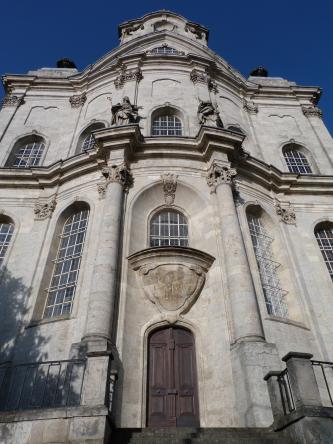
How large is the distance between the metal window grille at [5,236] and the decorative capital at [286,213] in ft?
38.8

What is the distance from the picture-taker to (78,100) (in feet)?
77.9

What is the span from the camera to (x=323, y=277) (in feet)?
50.6

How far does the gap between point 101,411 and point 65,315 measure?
5.91 metres

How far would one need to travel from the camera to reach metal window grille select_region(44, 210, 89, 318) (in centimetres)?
1374

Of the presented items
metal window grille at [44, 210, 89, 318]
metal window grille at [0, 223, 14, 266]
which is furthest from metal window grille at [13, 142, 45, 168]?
metal window grille at [44, 210, 89, 318]

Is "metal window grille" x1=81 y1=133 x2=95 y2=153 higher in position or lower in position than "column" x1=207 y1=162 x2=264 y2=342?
higher

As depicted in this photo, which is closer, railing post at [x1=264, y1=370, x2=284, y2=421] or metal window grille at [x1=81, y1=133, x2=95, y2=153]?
railing post at [x1=264, y1=370, x2=284, y2=421]

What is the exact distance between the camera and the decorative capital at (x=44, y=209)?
54.5 feet

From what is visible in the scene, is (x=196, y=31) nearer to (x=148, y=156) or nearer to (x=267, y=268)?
(x=148, y=156)

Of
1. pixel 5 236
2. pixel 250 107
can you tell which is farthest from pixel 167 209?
pixel 250 107

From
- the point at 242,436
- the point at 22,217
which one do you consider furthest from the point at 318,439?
the point at 22,217

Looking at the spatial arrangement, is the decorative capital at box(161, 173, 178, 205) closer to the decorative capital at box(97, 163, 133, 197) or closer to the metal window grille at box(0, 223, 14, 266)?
the decorative capital at box(97, 163, 133, 197)

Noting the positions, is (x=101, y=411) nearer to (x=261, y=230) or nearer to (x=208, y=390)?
(x=208, y=390)

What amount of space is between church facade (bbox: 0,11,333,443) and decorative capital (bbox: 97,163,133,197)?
2.8 inches
